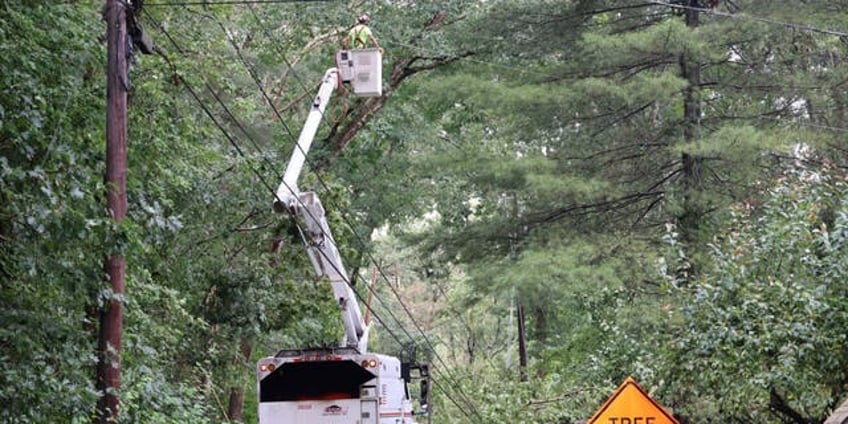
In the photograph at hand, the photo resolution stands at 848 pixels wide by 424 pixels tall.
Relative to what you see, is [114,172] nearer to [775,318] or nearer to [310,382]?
[310,382]

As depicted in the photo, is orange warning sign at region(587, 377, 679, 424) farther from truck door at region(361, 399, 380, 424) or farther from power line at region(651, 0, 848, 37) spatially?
power line at region(651, 0, 848, 37)

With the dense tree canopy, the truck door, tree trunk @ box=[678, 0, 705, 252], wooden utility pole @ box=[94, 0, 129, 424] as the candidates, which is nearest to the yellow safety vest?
the dense tree canopy

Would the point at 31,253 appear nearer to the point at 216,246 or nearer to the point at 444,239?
the point at 216,246

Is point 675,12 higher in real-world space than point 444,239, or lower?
higher

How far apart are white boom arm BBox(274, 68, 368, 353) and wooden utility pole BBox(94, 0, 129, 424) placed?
22.4ft

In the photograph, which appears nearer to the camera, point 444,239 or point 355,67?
point 355,67

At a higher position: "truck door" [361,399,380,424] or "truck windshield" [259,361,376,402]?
"truck windshield" [259,361,376,402]

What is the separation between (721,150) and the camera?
2642 cm

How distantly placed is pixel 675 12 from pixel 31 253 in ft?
65.7

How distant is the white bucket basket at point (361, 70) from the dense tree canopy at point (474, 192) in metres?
2.16

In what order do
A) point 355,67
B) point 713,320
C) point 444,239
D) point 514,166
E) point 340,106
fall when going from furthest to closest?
point 340,106
point 444,239
point 514,166
point 355,67
point 713,320

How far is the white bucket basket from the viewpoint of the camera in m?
23.6

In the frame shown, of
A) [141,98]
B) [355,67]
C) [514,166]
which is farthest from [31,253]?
[514,166]

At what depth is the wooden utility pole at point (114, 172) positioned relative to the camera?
1384 cm
